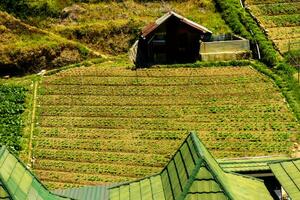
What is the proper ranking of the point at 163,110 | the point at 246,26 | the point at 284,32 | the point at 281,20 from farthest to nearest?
the point at 281,20
the point at 246,26
the point at 284,32
the point at 163,110

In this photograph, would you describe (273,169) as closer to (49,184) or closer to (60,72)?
(49,184)

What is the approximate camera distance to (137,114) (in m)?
40.9

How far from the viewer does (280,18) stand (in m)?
49.7

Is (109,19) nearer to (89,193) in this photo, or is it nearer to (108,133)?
(108,133)

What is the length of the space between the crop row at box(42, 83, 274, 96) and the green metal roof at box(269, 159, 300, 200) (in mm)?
22474

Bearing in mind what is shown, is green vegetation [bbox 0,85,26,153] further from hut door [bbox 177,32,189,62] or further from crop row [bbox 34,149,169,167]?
hut door [bbox 177,32,189,62]

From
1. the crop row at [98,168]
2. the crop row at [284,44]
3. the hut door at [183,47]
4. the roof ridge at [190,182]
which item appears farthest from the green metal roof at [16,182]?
the crop row at [284,44]

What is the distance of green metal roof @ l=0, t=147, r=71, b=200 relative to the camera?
52.2ft

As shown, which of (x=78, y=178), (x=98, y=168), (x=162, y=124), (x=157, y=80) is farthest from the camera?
(x=157, y=80)

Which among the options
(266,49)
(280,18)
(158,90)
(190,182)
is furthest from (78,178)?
(280,18)

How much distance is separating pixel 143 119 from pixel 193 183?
77.3ft

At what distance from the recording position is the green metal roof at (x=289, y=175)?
18.8m

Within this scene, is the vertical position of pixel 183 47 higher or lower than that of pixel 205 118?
higher

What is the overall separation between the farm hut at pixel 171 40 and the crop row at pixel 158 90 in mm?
4048
